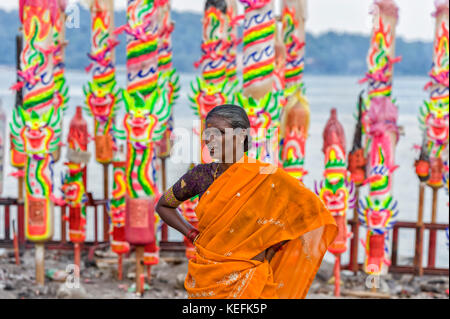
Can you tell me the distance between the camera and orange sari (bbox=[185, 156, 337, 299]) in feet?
7.80

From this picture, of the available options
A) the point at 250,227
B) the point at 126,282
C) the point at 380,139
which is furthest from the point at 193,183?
the point at 126,282

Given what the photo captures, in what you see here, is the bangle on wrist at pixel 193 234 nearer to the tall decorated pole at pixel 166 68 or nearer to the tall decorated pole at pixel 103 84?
the tall decorated pole at pixel 103 84

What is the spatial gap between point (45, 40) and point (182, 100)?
2725 cm

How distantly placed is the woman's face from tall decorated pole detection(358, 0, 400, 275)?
3218mm

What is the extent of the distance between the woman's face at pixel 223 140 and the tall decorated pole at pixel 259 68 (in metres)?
2.24

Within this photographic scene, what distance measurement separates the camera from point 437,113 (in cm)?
586

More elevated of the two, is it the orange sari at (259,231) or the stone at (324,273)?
the orange sari at (259,231)

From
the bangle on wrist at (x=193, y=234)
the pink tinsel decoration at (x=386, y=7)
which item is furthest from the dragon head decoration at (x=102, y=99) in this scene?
the bangle on wrist at (x=193, y=234)

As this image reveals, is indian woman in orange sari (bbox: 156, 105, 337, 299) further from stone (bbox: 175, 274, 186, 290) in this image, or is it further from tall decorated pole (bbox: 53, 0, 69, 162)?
tall decorated pole (bbox: 53, 0, 69, 162)

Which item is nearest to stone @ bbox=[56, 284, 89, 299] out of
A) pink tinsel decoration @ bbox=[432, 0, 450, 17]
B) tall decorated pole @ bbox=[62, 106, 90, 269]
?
tall decorated pole @ bbox=[62, 106, 90, 269]

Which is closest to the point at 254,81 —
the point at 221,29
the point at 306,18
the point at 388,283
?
the point at 221,29

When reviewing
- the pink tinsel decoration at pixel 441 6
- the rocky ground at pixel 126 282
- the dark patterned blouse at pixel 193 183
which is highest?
the pink tinsel decoration at pixel 441 6

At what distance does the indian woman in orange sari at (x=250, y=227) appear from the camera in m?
2.38
